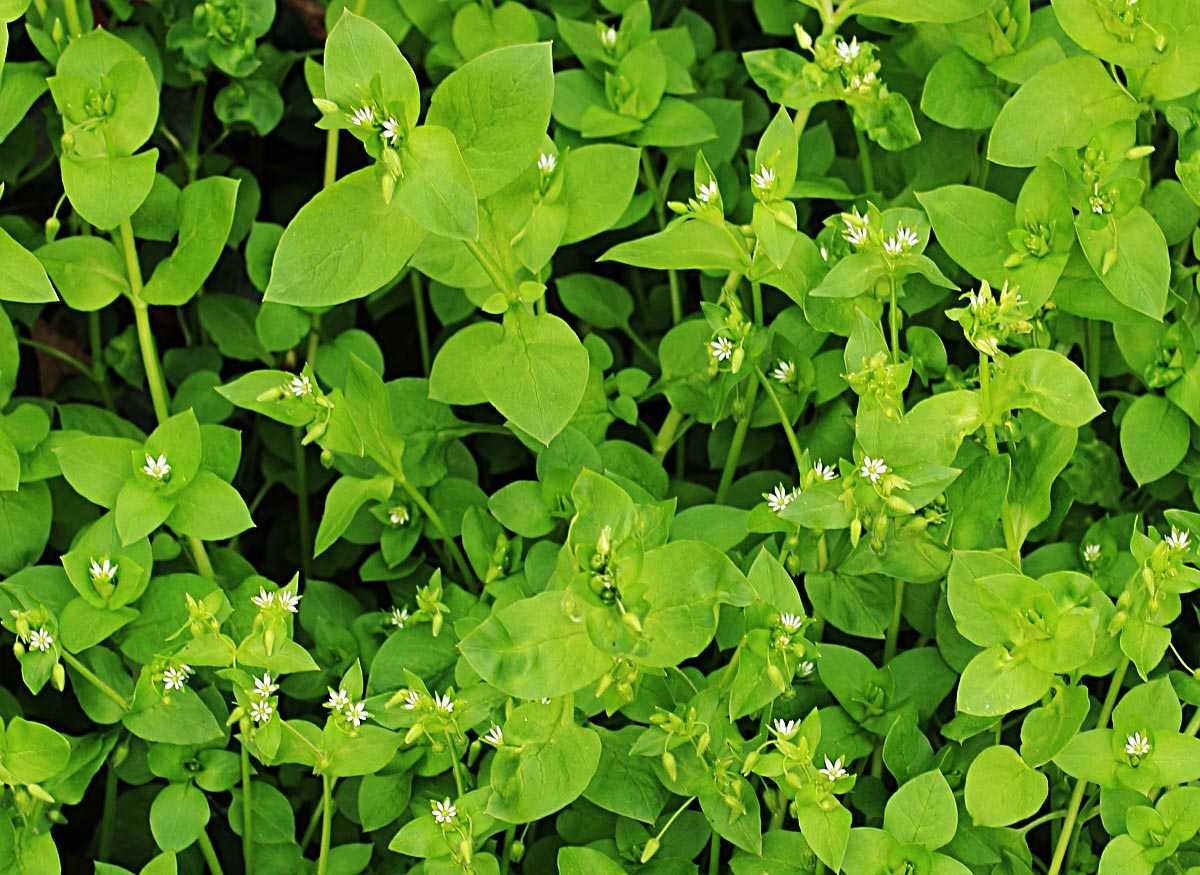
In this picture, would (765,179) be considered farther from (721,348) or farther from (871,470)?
(871,470)

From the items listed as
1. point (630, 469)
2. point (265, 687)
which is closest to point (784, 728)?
point (630, 469)

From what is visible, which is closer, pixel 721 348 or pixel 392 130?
pixel 392 130

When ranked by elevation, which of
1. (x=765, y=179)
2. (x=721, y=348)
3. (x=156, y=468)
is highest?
(x=765, y=179)

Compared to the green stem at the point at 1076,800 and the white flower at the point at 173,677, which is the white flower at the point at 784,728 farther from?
the white flower at the point at 173,677

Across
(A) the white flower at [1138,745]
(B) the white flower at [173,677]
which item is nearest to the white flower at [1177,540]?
(A) the white flower at [1138,745]

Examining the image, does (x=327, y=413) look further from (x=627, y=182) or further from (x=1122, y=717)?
(x=1122, y=717)

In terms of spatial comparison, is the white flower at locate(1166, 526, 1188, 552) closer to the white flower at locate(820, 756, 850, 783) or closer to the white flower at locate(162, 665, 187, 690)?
the white flower at locate(820, 756, 850, 783)

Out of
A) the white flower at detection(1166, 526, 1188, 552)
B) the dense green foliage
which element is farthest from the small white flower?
the white flower at detection(1166, 526, 1188, 552)
